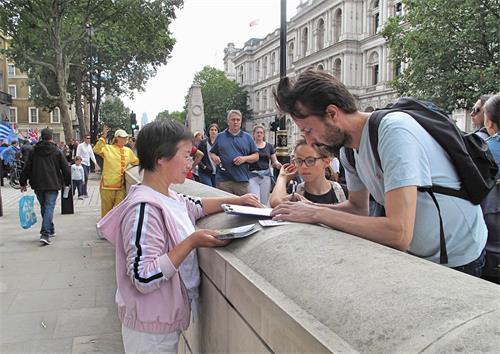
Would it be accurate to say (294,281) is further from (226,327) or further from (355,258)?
(226,327)

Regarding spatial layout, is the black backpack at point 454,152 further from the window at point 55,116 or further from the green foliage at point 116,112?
the green foliage at point 116,112

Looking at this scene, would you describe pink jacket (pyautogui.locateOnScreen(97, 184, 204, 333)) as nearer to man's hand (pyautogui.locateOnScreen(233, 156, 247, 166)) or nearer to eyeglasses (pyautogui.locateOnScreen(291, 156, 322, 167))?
eyeglasses (pyautogui.locateOnScreen(291, 156, 322, 167))

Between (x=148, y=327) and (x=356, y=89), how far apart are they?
61.6m

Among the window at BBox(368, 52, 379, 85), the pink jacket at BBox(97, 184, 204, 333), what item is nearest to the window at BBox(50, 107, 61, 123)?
the window at BBox(368, 52, 379, 85)

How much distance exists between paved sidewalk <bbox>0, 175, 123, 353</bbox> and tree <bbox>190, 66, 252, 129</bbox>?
8384cm

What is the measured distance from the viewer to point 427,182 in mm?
1693

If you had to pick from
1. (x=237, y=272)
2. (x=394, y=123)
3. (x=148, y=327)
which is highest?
(x=394, y=123)

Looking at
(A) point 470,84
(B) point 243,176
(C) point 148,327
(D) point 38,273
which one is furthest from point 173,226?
(A) point 470,84

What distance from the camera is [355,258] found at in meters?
1.45

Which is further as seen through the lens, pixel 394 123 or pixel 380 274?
pixel 394 123

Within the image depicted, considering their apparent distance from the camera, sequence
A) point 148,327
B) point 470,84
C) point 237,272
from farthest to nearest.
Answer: point 470,84 → point 148,327 → point 237,272

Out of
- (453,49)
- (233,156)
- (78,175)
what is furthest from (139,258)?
(453,49)

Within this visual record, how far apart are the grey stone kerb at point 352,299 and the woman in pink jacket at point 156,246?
1.04 feet

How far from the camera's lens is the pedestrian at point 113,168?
7957mm
